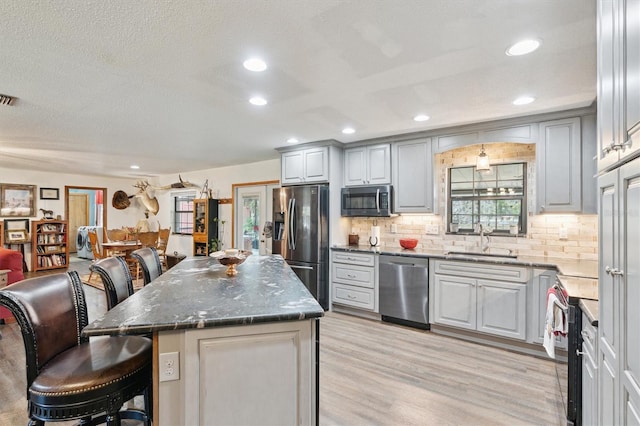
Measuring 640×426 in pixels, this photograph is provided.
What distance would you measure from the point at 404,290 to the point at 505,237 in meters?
1.34

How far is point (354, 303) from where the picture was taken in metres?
4.25

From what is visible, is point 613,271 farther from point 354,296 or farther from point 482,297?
point 354,296

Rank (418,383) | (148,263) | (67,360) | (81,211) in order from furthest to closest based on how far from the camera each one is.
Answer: (81,211) → (148,263) → (418,383) → (67,360)

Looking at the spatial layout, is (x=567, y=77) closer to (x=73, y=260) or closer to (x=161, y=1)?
(x=161, y=1)

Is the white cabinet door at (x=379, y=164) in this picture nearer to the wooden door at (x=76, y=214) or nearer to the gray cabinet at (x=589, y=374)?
the gray cabinet at (x=589, y=374)

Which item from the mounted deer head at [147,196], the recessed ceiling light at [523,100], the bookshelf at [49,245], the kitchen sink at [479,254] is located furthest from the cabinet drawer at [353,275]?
the bookshelf at [49,245]

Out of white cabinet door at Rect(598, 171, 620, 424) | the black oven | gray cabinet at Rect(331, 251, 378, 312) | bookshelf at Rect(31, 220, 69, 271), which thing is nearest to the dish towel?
the black oven

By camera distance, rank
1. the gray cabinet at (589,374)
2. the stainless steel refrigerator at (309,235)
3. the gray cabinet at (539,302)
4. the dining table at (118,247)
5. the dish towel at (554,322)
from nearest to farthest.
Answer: the gray cabinet at (589,374)
the dish towel at (554,322)
the gray cabinet at (539,302)
the stainless steel refrigerator at (309,235)
the dining table at (118,247)

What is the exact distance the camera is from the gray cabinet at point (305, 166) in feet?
14.7

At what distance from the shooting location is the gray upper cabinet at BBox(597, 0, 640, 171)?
0.95m

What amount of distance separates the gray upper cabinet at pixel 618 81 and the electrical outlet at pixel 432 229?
9.37 feet

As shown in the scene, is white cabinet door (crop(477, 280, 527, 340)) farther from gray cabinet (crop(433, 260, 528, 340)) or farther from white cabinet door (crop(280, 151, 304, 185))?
white cabinet door (crop(280, 151, 304, 185))

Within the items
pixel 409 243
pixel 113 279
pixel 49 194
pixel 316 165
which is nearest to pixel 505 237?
pixel 409 243

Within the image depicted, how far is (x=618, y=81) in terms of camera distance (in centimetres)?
109
